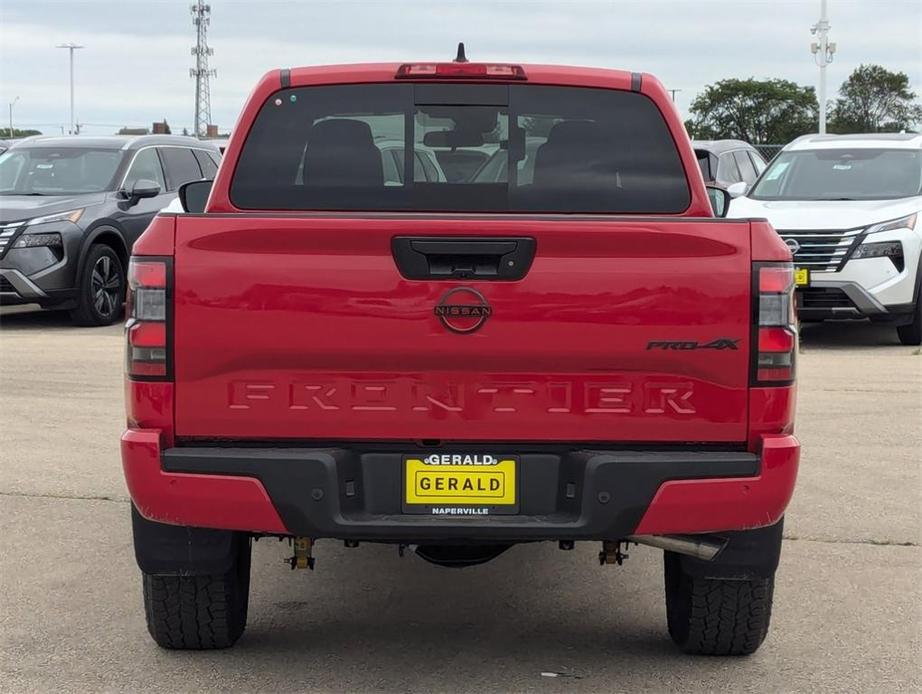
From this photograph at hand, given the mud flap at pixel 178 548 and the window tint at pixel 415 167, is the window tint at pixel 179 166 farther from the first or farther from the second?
the mud flap at pixel 178 548

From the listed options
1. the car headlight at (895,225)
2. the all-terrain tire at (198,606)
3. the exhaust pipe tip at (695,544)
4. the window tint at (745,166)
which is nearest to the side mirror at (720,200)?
the exhaust pipe tip at (695,544)

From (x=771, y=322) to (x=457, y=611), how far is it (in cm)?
180

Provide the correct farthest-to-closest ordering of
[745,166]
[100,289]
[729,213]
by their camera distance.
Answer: [745,166] < [100,289] < [729,213]

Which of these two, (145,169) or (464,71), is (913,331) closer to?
(145,169)

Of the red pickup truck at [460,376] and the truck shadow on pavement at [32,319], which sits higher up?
the red pickup truck at [460,376]

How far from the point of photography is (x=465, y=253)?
401 centimetres

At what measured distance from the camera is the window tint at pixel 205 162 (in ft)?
55.3

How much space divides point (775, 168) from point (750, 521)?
35.8 ft

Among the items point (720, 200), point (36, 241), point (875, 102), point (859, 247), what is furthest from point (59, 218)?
point (875, 102)

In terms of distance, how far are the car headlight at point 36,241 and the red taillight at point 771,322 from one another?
1100 cm

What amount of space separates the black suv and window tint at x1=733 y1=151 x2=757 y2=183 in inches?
303

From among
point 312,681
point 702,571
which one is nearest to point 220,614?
point 312,681

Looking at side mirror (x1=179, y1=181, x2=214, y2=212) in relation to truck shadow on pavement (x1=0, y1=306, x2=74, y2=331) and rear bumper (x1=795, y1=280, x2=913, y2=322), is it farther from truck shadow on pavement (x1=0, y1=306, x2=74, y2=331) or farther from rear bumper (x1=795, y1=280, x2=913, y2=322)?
truck shadow on pavement (x1=0, y1=306, x2=74, y2=331)

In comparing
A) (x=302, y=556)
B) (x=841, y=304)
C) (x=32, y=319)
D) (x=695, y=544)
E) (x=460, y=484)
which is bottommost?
(x=32, y=319)
